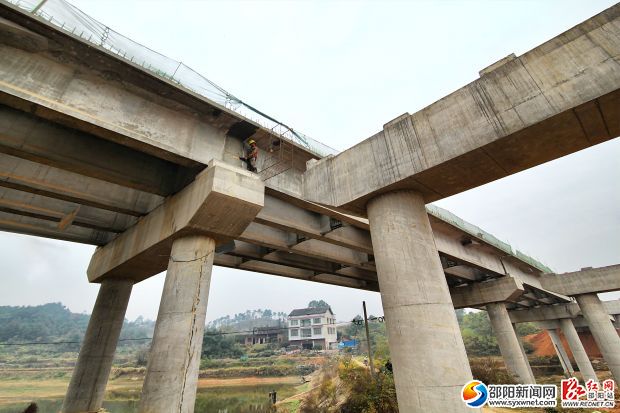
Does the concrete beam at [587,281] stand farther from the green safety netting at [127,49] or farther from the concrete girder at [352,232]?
the green safety netting at [127,49]

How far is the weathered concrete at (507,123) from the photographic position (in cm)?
410

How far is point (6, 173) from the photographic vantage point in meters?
7.87

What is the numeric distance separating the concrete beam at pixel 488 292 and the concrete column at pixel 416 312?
18532mm

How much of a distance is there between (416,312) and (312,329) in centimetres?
7538

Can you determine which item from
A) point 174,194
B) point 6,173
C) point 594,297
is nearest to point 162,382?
point 174,194

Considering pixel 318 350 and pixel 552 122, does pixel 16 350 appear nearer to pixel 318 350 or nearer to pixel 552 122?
pixel 318 350

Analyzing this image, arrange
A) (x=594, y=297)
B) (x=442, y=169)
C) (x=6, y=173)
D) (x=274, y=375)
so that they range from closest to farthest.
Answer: (x=442, y=169) → (x=6, y=173) → (x=594, y=297) → (x=274, y=375)

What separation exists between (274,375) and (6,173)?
161 ft

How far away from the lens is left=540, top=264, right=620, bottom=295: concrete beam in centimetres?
2127

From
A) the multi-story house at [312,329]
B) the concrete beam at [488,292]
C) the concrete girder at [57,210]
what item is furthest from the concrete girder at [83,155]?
the multi-story house at [312,329]

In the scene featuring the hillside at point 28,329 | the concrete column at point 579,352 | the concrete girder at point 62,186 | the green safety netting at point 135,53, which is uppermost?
the hillside at point 28,329

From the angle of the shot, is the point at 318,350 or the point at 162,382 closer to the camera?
the point at 162,382

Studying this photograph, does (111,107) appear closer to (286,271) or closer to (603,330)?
(286,271)

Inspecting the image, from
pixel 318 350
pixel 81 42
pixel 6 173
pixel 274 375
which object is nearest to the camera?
pixel 81 42
